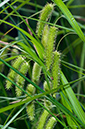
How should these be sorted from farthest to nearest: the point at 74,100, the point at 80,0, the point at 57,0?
the point at 80,0 < the point at 74,100 < the point at 57,0

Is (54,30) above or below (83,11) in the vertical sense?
below

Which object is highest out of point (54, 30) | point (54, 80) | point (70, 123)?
point (54, 30)

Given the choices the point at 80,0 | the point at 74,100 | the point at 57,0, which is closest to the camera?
the point at 57,0

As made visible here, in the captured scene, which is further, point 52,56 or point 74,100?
point 74,100

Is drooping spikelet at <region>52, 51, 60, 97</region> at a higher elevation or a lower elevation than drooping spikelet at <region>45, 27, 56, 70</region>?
lower

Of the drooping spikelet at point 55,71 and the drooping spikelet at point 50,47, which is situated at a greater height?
the drooping spikelet at point 50,47

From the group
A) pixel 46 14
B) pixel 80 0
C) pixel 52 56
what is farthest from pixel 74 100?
pixel 80 0

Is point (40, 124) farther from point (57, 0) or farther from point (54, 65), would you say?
point (57, 0)

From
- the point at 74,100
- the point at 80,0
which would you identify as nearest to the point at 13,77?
the point at 74,100

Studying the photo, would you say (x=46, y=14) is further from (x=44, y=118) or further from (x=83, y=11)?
(x=83, y=11)
